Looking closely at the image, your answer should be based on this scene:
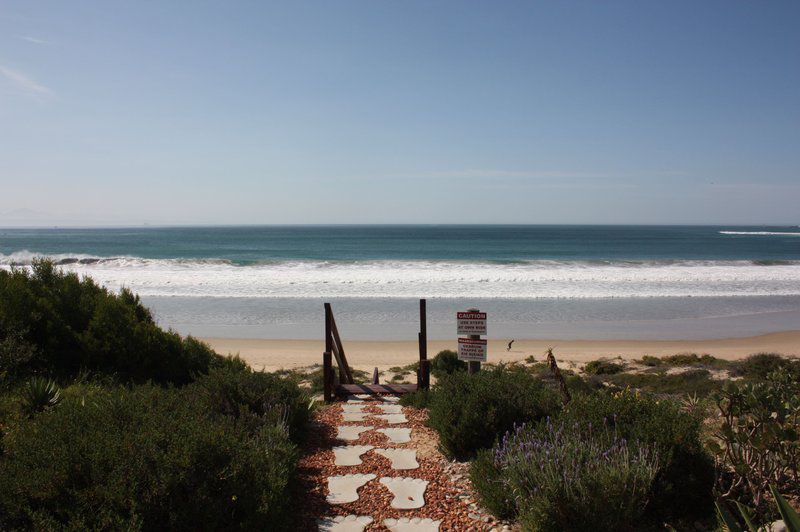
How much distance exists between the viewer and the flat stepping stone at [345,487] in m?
4.23

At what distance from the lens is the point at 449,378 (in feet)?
20.2

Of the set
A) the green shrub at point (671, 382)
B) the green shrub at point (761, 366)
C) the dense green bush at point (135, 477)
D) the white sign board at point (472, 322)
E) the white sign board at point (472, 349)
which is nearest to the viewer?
the dense green bush at point (135, 477)

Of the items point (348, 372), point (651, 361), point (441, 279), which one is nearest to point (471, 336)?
point (348, 372)

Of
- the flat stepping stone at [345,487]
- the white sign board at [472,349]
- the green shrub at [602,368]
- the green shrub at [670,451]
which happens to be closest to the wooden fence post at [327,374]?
the white sign board at [472,349]

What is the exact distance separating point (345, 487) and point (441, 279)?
26814mm

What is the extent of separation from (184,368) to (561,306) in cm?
1680

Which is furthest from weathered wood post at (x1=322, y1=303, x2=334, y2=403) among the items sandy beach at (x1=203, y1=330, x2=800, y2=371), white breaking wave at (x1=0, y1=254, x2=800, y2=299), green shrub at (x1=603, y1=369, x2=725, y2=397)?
white breaking wave at (x1=0, y1=254, x2=800, y2=299)

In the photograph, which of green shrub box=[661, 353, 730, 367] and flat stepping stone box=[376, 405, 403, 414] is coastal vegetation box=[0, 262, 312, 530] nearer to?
flat stepping stone box=[376, 405, 403, 414]

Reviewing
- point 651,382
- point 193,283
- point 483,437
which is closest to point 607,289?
point 651,382

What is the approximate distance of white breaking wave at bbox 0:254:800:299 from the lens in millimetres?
25766

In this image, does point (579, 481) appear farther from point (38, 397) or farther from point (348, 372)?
point (348, 372)

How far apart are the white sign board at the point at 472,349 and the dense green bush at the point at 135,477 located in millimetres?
3489

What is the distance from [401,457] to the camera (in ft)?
16.9

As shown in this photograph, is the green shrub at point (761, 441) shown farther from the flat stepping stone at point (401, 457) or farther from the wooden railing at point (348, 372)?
the wooden railing at point (348, 372)
